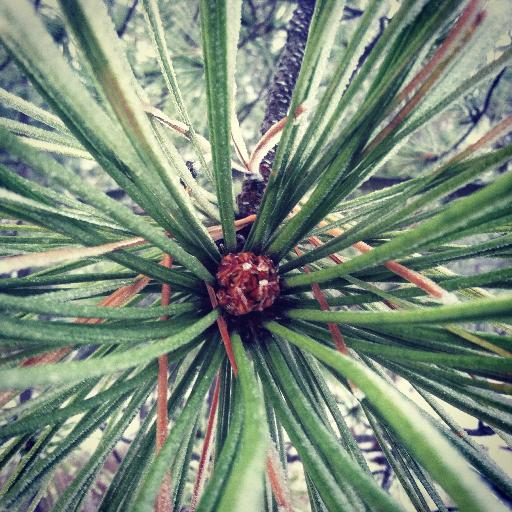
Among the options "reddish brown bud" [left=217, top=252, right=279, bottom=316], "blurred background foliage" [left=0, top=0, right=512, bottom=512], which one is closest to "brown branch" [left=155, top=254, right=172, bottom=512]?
"reddish brown bud" [left=217, top=252, right=279, bottom=316]

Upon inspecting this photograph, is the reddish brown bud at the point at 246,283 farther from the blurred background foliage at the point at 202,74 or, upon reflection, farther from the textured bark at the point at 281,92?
the blurred background foliage at the point at 202,74

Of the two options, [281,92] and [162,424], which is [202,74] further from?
[162,424]

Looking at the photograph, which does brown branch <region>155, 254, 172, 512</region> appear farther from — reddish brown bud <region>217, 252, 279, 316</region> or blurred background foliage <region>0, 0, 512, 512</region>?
blurred background foliage <region>0, 0, 512, 512</region>

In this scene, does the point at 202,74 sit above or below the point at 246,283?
above

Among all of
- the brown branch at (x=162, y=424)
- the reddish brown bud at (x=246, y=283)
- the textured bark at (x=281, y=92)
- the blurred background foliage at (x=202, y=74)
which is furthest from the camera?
the blurred background foliage at (x=202, y=74)

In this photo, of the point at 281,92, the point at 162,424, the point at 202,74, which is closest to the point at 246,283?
the point at 162,424

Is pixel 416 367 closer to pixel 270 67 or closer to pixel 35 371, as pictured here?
pixel 35 371

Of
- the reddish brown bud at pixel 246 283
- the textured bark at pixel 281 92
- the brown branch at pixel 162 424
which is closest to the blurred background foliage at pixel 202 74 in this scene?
the textured bark at pixel 281 92

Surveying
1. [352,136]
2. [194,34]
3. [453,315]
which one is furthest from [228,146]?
[194,34]
